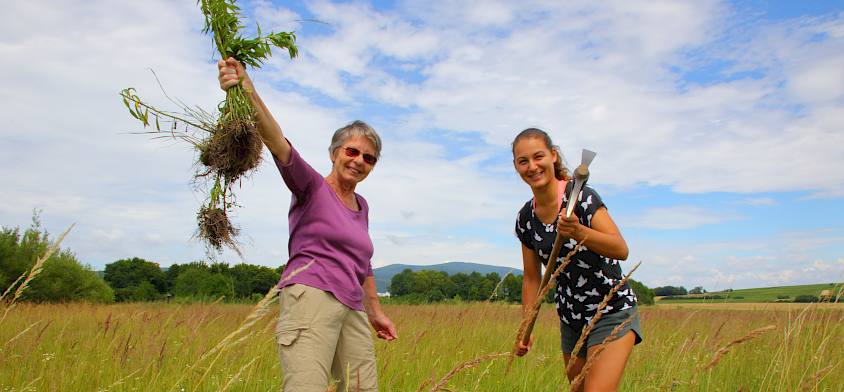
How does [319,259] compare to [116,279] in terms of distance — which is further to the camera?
[116,279]

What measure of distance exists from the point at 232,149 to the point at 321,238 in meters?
0.65

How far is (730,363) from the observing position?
532 centimetres

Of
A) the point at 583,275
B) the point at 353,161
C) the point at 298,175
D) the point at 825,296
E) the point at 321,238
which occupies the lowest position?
the point at 825,296

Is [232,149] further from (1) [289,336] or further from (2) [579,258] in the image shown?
(2) [579,258]

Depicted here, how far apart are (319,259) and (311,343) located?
14.9 inches

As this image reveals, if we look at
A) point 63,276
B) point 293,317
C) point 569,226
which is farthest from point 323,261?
point 63,276

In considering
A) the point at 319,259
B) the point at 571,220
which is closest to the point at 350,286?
the point at 319,259

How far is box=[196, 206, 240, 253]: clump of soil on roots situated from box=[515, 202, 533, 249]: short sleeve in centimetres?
164

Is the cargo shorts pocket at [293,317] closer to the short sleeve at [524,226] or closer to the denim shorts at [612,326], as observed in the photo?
the short sleeve at [524,226]

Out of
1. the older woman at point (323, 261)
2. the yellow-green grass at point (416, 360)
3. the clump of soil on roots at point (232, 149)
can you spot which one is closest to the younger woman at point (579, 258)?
the yellow-green grass at point (416, 360)

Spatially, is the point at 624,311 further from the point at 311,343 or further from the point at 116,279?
the point at 116,279

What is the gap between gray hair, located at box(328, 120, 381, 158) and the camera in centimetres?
302

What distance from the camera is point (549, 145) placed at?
128 inches

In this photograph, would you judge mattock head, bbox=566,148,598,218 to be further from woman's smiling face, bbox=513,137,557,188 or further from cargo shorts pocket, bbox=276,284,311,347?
cargo shorts pocket, bbox=276,284,311,347
